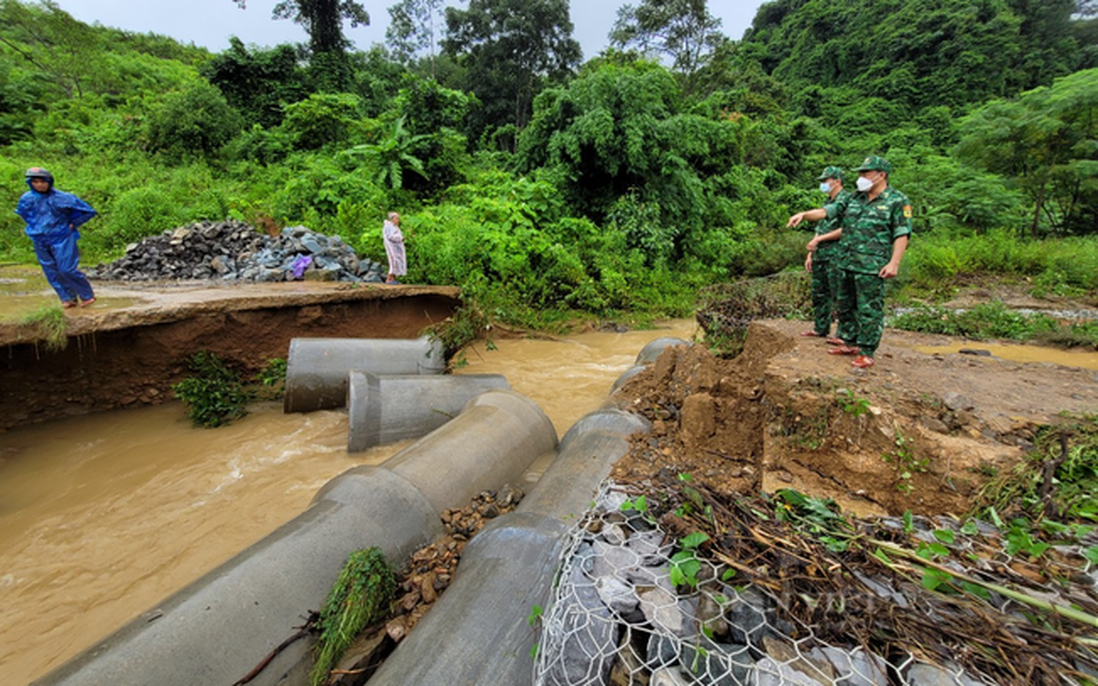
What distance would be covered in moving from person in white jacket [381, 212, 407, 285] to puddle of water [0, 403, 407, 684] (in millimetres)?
3322

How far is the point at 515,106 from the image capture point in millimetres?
22219

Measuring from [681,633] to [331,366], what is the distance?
4.60m

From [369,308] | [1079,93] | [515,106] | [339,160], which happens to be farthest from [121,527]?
[515,106]

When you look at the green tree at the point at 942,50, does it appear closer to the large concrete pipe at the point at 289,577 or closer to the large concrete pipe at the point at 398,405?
the large concrete pipe at the point at 398,405

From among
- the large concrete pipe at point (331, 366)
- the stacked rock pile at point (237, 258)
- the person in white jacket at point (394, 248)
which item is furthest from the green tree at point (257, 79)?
the large concrete pipe at point (331, 366)

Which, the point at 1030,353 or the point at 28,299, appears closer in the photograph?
the point at 28,299

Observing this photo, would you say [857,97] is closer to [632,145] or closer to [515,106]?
[515,106]

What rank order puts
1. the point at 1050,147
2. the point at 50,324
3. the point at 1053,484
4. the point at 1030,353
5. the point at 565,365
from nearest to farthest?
the point at 1053,484 < the point at 50,324 < the point at 1030,353 < the point at 565,365 < the point at 1050,147

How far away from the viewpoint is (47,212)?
4699 millimetres

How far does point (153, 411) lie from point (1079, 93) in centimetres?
2007

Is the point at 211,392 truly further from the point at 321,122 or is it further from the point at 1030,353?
the point at 321,122

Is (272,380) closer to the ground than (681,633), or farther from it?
closer to the ground

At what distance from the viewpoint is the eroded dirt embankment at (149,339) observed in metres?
4.34

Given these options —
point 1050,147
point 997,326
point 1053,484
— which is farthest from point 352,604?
point 1050,147
